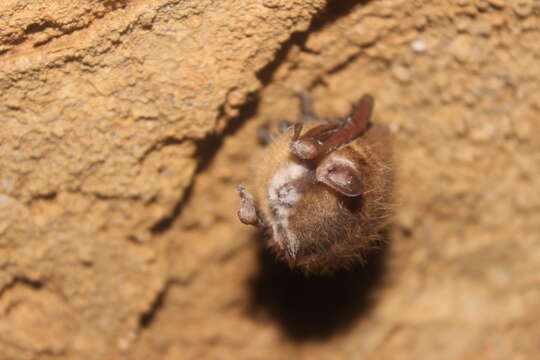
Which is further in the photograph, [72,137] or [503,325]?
[503,325]

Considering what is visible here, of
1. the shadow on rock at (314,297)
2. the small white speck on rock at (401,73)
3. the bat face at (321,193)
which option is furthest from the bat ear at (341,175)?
the shadow on rock at (314,297)

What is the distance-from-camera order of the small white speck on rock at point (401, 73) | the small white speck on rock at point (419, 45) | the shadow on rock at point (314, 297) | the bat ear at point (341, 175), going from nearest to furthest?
the bat ear at point (341, 175) → the small white speck on rock at point (419, 45) → the small white speck on rock at point (401, 73) → the shadow on rock at point (314, 297)

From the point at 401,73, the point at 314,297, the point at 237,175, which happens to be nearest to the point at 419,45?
the point at 401,73

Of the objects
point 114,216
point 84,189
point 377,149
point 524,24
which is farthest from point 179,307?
point 524,24

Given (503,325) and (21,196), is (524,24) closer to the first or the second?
(503,325)

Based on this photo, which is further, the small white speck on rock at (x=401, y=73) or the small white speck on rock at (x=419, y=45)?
the small white speck on rock at (x=401, y=73)

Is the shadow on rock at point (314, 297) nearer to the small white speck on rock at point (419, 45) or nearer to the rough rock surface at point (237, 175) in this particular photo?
the rough rock surface at point (237, 175)

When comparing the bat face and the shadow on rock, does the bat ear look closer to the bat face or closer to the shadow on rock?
the bat face

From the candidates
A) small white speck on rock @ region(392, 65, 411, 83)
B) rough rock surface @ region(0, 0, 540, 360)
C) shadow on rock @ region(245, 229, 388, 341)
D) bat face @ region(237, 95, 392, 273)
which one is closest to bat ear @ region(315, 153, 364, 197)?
bat face @ region(237, 95, 392, 273)
